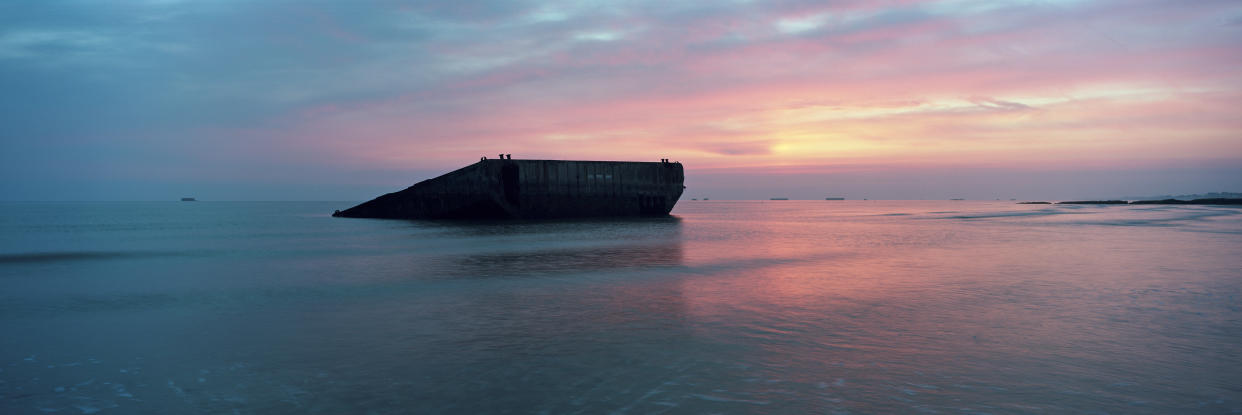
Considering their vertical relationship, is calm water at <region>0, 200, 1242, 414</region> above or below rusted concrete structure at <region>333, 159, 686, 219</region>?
below

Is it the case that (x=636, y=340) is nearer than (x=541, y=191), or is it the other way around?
(x=636, y=340)

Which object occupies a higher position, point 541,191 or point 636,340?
point 541,191

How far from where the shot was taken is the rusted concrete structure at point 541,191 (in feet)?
137

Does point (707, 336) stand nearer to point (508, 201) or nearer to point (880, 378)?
point (880, 378)

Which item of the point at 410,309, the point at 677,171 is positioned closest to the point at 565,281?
the point at 410,309

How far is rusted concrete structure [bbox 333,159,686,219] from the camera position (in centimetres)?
4162

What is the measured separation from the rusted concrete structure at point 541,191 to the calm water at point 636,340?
2697cm

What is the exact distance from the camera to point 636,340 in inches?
272

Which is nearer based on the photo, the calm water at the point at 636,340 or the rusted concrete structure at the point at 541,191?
the calm water at the point at 636,340

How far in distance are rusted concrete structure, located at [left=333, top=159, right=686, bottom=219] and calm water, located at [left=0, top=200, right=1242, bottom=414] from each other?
26968 mm

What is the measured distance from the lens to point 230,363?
6086 mm

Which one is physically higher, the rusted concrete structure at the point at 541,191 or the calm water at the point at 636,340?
the rusted concrete structure at the point at 541,191

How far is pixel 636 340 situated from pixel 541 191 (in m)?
36.5

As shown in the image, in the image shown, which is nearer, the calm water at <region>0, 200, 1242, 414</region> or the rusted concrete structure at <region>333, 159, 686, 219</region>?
the calm water at <region>0, 200, 1242, 414</region>
